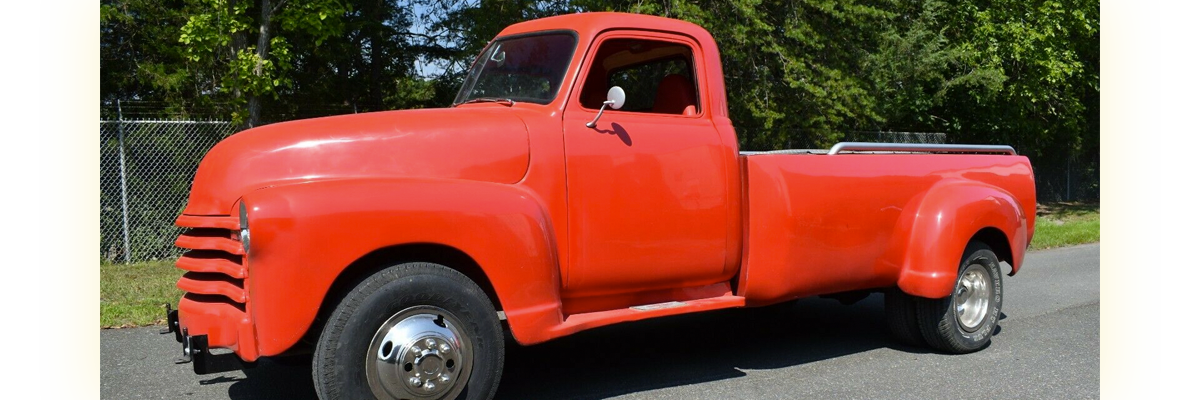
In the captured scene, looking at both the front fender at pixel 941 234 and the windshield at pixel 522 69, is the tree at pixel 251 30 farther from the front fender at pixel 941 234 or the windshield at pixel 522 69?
the front fender at pixel 941 234

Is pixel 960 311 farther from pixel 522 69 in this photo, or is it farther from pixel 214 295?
pixel 214 295

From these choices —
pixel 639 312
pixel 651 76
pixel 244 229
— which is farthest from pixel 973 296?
pixel 244 229

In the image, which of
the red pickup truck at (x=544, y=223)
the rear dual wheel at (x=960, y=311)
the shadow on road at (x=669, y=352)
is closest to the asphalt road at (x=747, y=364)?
the shadow on road at (x=669, y=352)

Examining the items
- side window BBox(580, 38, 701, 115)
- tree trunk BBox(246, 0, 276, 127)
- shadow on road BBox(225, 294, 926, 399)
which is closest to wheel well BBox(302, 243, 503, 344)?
shadow on road BBox(225, 294, 926, 399)

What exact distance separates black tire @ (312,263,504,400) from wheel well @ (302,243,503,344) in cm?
8

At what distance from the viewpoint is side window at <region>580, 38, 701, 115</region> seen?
5676mm

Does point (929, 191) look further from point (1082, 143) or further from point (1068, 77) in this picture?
point (1082, 143)

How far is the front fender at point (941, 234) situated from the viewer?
6.13 meters

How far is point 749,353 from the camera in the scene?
254 inches

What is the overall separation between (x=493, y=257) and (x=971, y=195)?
12.1ft

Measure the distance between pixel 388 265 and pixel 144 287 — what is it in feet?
18.7

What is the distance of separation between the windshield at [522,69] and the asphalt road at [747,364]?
1.71m

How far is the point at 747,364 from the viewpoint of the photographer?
241 inches

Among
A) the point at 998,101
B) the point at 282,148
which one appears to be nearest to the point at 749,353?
the point at 282,148
